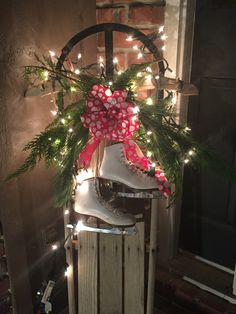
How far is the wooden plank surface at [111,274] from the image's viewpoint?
1.26 m

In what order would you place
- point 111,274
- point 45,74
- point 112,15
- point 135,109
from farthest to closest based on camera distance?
point 112,15 → point 111,274 → point 45,74 → point 135,109

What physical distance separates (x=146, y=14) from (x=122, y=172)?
0.76 m

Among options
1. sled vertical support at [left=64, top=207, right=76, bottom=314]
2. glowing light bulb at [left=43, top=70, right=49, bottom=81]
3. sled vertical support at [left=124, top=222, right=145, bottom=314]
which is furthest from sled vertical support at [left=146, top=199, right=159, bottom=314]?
glowing light bulb at [left=43, top=70, right=49, bottom=81]

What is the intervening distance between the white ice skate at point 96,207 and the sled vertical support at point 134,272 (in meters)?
0.23

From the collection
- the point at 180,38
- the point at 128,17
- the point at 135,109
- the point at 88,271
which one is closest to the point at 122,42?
the point at 128,17

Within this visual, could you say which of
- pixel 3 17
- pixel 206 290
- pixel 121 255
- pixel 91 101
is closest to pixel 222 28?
pixel 91 101

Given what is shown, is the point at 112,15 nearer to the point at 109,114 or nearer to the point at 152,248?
the point at 109,114

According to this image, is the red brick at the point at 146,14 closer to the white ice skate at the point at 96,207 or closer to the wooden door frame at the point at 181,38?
the wooden door frame at the point at 181,38

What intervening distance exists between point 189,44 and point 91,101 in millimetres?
623

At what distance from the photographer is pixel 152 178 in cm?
94

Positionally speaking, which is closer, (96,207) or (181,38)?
(96,207)

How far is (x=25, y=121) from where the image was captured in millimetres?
1164

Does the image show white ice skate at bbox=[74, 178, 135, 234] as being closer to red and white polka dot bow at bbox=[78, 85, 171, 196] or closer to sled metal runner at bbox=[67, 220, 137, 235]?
sled metal runner at bbox=[67, 220, 137, 235]

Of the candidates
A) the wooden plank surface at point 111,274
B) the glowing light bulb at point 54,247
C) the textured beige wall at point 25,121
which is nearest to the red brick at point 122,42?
the textured beige wall at point 25,121
